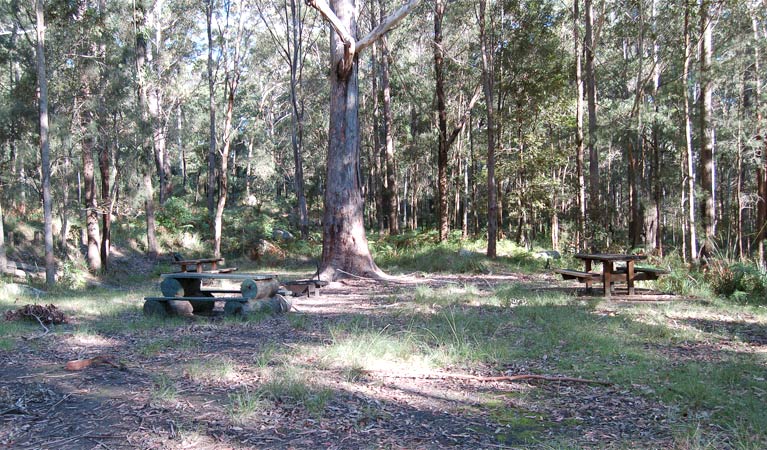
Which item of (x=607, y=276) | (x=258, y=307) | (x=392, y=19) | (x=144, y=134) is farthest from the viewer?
(x=144, y=134)

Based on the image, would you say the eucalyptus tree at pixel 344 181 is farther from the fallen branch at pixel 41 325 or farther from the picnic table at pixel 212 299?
the fallen branch at pixel 41 325

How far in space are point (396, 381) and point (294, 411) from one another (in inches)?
42.1

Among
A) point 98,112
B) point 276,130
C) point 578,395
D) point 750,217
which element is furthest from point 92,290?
point 750,217

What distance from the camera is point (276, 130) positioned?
4100 centimetres

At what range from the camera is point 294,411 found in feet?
13.2

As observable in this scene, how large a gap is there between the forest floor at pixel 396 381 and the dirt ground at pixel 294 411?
2 centimetres

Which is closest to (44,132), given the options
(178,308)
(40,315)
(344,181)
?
(40,315)

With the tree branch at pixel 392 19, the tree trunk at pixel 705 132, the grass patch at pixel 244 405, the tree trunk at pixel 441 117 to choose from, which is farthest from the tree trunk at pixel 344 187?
the grass patch at pixel 244 405

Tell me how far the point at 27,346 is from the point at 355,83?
8693 mm

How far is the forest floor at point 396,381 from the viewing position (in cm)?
359

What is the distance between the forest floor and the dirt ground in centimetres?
2

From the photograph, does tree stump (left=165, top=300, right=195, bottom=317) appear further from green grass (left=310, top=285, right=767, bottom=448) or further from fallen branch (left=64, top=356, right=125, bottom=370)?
fallen branch (left=64, top=356, right=125, bottom=370)

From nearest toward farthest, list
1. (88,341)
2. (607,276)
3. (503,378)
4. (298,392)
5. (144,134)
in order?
(298,392) → (503,378) → (88,341) → (607,276) → (144,134)

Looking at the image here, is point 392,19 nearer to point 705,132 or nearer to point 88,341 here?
point 88,341
